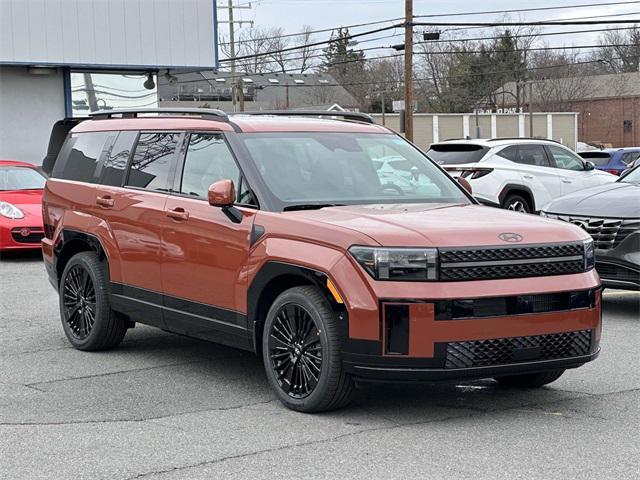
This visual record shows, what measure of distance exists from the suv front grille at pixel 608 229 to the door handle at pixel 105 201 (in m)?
4.73

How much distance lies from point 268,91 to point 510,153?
68.1 meters

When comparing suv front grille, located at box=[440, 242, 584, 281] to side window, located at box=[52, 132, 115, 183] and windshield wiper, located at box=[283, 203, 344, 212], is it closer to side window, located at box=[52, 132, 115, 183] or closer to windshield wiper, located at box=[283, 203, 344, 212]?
windshield wiper, located at box=[283, 203, 344, 212]

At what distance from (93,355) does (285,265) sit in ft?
8.93

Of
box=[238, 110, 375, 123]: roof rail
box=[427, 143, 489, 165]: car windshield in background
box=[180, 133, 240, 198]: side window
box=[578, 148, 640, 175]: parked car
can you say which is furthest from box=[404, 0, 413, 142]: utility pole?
box=[180, 133, 240, 198]: side window

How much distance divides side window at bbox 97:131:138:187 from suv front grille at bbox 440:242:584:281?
3.38 m

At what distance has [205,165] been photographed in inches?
290

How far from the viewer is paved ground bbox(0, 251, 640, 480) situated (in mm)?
5137

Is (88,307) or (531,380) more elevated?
(88,307)

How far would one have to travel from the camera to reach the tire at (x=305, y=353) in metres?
5.94

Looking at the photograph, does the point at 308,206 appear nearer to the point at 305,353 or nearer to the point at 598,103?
the point at 305,353

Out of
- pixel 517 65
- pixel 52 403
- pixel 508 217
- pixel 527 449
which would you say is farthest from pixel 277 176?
pixel 517 65

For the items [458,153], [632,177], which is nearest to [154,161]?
[632,177]

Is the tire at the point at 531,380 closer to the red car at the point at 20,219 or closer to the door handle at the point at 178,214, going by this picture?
the door handle at the point at 178,214

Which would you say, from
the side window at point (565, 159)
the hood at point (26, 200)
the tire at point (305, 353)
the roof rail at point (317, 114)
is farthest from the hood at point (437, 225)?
the side window at point (565, 159)
